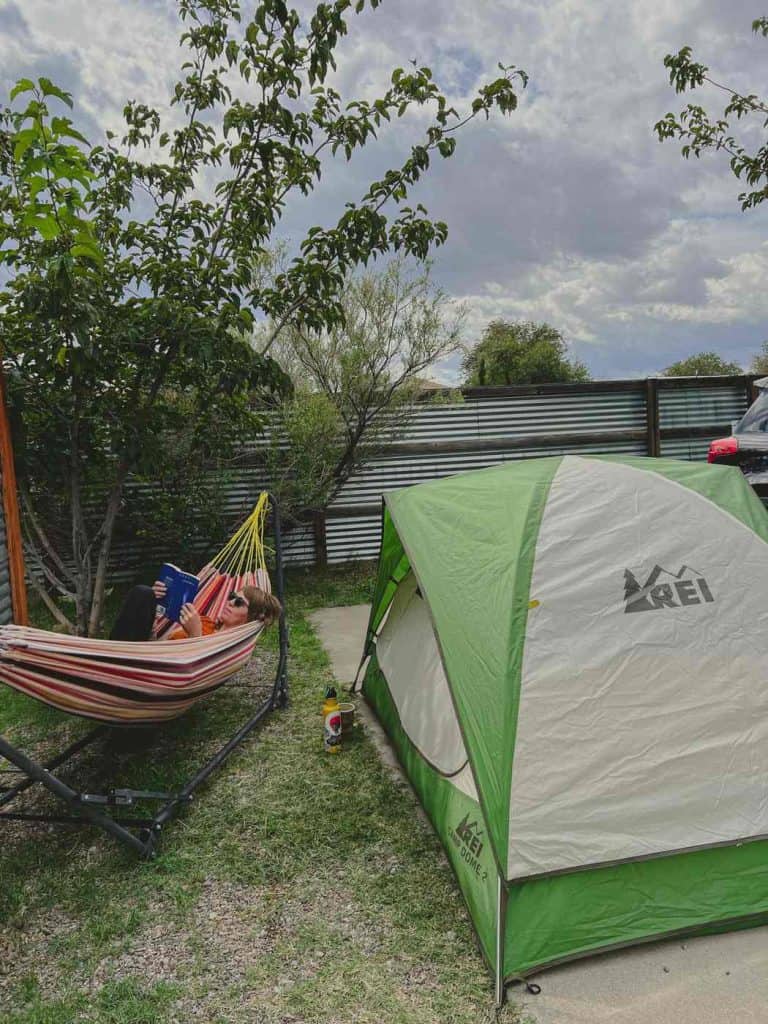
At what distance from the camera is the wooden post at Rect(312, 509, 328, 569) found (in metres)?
6.50

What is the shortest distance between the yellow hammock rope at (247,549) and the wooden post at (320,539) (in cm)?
236

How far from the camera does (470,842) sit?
1907mm

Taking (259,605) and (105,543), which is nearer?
(259,605)

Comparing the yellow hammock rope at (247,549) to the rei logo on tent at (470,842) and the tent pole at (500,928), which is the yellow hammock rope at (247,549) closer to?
the rei logo on tent at (470,842)

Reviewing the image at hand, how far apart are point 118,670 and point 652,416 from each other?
629 centimetres

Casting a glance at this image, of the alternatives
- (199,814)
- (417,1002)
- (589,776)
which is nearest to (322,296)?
(199,814)

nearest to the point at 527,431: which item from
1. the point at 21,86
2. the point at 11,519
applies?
the point at 11,519

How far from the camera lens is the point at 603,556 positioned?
211 cm

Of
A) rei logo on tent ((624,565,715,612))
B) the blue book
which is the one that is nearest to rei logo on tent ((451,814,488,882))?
rei logo on tent ((624,565,715,612))

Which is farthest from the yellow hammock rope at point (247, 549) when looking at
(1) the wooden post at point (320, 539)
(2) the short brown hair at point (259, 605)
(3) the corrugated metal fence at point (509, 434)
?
(1) the wooden post at point (320, 539)

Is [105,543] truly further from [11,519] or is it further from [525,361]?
[525,361]

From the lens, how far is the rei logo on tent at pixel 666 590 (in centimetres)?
204

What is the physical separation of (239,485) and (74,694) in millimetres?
4098

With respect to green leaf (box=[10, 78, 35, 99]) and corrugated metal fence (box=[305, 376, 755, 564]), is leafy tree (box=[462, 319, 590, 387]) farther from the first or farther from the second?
green leaf (box=[10, 78, 35, 99])
